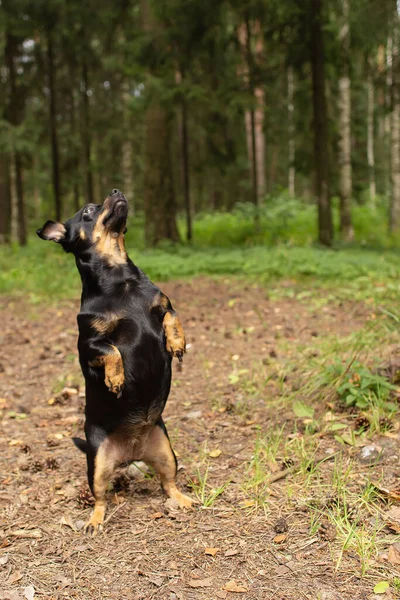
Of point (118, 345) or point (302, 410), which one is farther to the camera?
point (302, 410)

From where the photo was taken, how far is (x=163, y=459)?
12.0 feet

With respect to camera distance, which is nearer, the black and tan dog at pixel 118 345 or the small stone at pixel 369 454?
the black and tan dog at pixel 118 345

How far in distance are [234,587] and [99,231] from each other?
2.12 metres

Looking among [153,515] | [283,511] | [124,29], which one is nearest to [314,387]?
[283,511]

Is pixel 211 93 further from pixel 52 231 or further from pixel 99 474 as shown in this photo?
pixel 99 474

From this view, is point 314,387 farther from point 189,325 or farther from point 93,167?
point 93,167

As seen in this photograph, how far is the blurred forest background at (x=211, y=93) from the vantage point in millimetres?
12727

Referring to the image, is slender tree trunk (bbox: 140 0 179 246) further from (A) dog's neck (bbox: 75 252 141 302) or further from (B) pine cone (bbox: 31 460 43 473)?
(A) dog's neck (bbox: 75 252 141 302)

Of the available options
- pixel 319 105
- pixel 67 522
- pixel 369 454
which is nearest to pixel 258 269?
pixel 319 105

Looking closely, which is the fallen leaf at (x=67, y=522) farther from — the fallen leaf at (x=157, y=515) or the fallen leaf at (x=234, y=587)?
the fallen leaf at (x=234, y=587)

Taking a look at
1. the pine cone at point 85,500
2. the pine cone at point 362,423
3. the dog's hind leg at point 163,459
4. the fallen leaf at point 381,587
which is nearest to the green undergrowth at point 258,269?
the pine cone at point 362,423

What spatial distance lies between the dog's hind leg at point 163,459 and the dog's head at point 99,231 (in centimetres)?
110

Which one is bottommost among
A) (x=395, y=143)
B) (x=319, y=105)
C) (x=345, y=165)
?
(x=345, y=165)

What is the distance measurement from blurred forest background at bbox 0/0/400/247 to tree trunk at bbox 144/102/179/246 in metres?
0.03
